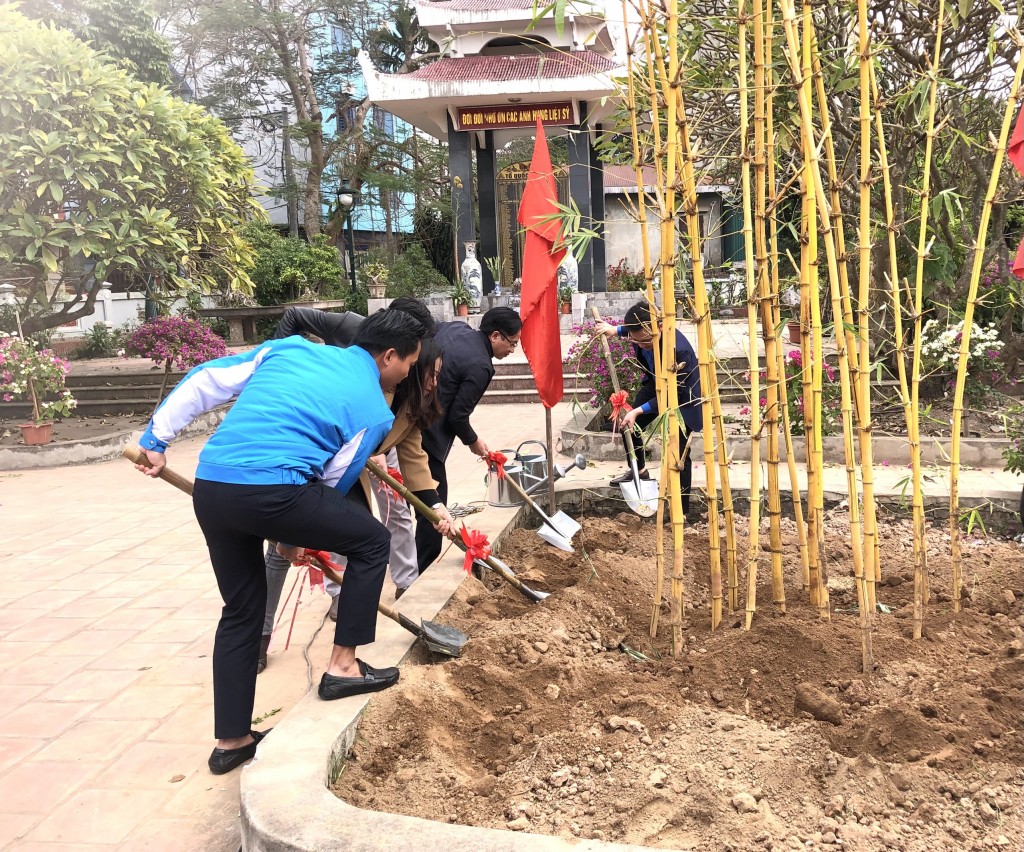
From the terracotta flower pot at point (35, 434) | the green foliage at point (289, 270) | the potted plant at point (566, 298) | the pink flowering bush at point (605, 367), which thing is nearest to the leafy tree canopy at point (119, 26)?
the green foliage at point (289, 270)

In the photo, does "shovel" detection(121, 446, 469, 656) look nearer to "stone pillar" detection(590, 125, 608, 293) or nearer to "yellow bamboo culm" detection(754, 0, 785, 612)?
"yellow bamboo culm" detection(754, 0, 785, 612)

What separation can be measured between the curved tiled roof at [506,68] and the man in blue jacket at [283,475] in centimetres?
1394

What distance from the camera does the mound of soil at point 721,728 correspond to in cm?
176

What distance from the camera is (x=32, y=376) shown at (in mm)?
7988

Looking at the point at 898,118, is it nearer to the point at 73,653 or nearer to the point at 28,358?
the point at 73,653

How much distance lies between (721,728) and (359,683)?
0.96 metres

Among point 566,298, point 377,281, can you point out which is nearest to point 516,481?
point 566,298

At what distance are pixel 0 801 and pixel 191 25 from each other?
75.3ft

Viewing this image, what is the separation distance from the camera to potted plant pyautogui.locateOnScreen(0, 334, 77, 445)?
25.7 feet

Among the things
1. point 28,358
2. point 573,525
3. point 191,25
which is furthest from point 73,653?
point 191,25

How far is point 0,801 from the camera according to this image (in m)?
2.28

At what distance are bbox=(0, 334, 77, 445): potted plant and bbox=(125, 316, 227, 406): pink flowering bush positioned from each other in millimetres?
1333

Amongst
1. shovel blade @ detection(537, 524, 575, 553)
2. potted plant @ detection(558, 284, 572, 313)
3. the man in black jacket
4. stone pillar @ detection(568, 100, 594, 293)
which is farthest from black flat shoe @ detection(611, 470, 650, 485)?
stone pillar @ detection(568, 100, 594, 293)

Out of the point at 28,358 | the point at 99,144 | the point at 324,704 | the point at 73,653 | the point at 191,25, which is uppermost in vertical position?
the point at 191,25
